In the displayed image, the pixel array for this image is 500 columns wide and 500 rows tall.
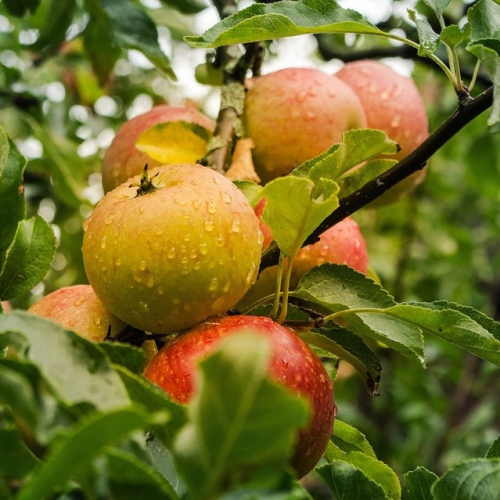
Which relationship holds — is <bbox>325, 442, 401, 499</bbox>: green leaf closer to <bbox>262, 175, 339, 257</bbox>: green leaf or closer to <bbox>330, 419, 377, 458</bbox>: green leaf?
<bbox>330, 419, 377, 458</bbox>: green leaf

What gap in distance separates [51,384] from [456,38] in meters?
0.45

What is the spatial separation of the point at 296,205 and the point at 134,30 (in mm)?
601

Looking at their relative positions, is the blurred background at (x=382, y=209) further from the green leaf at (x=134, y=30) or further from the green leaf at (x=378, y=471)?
the green leaf at (x=378, y=471)

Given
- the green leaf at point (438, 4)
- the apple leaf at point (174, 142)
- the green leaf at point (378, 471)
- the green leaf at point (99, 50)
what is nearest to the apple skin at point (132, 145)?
the apple leaf at point (174, 142)

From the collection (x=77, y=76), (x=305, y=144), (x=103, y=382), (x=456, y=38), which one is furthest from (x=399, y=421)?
(x=103, y=382)

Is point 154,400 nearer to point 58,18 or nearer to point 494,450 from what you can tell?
point 494,450

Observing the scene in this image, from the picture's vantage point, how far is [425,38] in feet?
2.06

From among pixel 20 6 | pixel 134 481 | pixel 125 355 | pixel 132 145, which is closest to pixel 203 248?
pixel 125 355

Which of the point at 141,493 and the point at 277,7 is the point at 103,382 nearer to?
the point at 141,493

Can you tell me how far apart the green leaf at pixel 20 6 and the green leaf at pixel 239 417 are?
1.03m

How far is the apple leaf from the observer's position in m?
0.82

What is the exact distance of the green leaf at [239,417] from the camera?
312 mm

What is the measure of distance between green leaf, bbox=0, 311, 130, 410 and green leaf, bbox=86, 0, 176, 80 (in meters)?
0.65

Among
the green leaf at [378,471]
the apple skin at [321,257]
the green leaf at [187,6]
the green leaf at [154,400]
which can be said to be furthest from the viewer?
the green leaf at [187,6]
